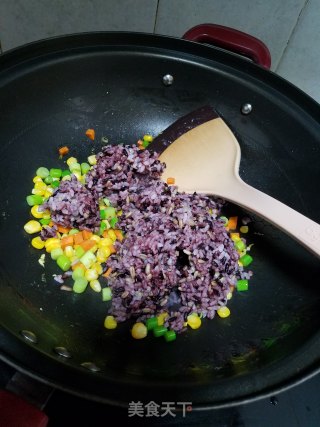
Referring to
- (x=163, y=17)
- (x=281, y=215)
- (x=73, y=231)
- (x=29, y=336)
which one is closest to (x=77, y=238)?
(x=73, y=231)

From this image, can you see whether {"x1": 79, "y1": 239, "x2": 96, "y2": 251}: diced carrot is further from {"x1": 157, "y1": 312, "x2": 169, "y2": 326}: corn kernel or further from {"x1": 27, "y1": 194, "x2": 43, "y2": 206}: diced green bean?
{"x1": 157, "y1": 312, "x2": 169, "y2": 326}: corn kernel

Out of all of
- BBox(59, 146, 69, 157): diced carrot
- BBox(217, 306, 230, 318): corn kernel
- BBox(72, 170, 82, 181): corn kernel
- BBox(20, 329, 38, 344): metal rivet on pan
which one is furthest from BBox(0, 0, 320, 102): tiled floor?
BBox(20, 329, 38, 344): metal rivet on pan

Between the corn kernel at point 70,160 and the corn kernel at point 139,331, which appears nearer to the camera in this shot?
the corn kernel at point 139,331

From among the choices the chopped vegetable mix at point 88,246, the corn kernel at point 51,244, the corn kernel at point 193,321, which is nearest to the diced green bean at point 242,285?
Answer: the chopped vegetable mix at point 88,246

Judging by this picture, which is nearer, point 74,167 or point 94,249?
point 94,249

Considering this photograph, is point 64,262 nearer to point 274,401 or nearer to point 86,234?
point 86,234

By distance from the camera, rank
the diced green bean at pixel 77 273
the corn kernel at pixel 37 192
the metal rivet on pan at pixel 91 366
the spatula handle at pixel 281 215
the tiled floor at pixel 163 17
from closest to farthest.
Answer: the metal rivet on pan at pixel 91 366 → the spatula handle at pixel 281 215 → the diced green bean at pixel 77 273 → the corn kernel at pixel 37 192 → the tiled floor at pixel 163 17

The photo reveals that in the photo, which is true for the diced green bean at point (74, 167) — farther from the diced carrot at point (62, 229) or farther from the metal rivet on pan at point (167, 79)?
the metal rivet on pan at point (167, 79)
